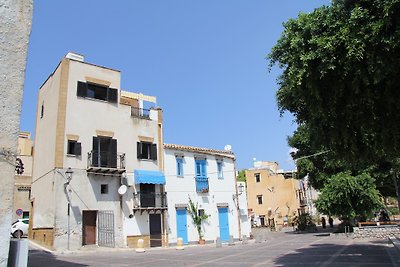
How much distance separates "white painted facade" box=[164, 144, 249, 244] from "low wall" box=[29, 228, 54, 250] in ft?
28.0

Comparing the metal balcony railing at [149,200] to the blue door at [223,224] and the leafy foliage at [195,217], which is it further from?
the blue door at [223,224]

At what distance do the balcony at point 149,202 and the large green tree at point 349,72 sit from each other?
1655 centimetres

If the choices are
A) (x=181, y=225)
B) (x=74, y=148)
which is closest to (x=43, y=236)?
(x=74, y=148)

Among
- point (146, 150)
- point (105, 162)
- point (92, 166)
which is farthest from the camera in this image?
point (146, 150)

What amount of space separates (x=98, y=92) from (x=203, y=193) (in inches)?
452

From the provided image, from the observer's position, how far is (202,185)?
3048 cm

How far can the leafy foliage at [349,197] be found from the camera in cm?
2852

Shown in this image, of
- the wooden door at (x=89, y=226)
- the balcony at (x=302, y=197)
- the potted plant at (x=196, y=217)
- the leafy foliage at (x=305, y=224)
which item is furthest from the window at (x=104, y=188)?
the balcony at (x=302, y=197)

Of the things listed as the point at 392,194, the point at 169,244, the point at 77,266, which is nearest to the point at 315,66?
the point at 77,266

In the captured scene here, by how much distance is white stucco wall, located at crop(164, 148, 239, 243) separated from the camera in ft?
93.0

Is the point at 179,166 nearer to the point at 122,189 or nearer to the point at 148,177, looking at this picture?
the point at 148,177

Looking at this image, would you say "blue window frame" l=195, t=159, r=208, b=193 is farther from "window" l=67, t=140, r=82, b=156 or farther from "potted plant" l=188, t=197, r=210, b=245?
"window" l=67, t=140, r=82, b=156

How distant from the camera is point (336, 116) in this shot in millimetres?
10648

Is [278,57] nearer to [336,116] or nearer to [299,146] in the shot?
[336,116]
